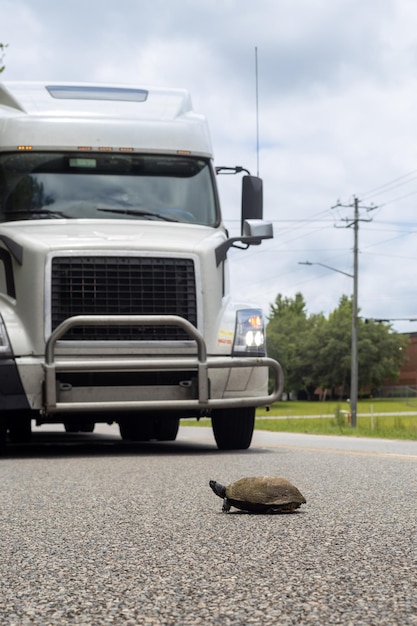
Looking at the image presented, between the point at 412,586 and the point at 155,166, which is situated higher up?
the point at 155,166

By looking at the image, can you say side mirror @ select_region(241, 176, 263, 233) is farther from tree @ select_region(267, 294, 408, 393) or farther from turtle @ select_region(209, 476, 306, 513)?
tree @ select_region(267, 294, 408, 393)

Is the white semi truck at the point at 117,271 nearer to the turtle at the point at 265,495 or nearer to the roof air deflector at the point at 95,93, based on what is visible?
the roof air deflector at the point at 95,93

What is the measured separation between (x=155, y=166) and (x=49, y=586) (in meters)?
8.61

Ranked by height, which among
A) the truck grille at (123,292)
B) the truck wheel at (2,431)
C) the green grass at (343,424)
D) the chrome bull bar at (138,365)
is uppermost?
the truck grille at (123,292)

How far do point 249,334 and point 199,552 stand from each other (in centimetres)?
683

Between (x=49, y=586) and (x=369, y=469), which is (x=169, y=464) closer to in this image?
(x=369, y=469)

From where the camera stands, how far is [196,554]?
15.6 feet

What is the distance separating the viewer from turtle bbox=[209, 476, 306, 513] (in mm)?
6148

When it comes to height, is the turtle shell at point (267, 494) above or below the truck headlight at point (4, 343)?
below

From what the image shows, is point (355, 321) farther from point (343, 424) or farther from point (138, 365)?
point (138, 365)

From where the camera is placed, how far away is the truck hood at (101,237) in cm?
1114

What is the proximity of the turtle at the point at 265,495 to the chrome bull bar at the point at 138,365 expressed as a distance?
4.75 m

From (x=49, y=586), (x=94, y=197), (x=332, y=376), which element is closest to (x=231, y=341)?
(x=94, y=197)

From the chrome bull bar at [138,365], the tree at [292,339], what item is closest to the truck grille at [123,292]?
the chrome bull bar at [138,365]
